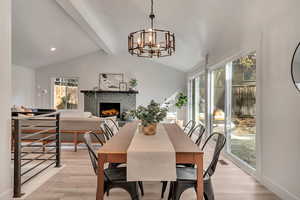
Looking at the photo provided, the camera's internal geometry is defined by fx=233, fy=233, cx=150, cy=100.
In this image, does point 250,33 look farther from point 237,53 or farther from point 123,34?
point 123,34

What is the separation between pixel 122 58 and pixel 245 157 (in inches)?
→ 283

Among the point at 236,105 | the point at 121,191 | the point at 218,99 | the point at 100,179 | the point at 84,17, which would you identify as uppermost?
the point at 84,17

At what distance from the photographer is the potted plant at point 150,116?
2.86 m

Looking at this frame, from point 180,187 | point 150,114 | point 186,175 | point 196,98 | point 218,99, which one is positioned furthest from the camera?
point 196,98

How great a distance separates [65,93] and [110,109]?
213 centimetres

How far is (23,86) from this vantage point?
29.8ft

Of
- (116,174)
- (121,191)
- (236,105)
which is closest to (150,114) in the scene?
(116,174)

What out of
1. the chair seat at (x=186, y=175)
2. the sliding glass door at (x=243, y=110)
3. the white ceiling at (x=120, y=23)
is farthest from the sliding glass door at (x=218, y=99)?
the chair seat at (x=186, y=175)

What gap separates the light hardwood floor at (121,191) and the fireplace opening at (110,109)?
5.87 m

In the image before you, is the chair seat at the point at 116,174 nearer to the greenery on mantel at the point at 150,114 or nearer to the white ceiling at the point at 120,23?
the greenery on mantel at the point at 150,114

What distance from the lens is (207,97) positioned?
247 inches

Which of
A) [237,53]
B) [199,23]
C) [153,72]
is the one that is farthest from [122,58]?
[237,53]

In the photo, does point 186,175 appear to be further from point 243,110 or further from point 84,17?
point 84,17

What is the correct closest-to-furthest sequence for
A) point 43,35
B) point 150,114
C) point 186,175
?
point 186,175
point 150,114
point 43,35
